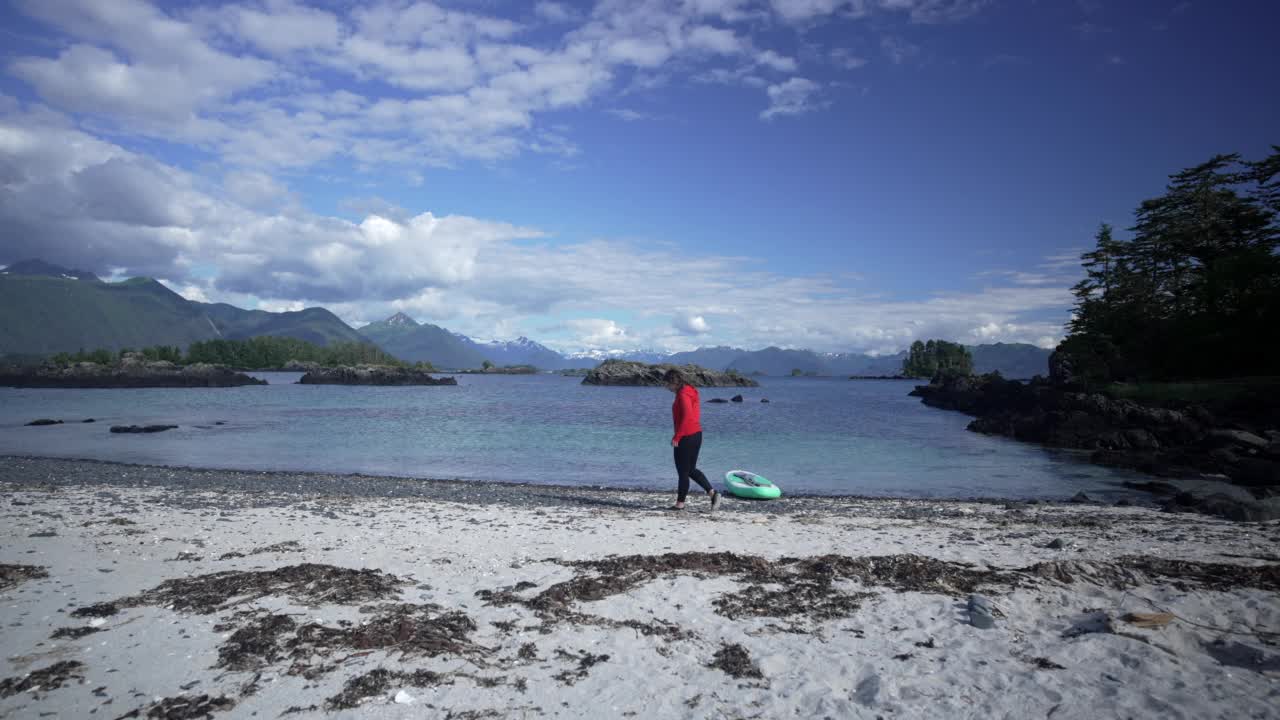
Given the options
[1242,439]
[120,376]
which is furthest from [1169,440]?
[120,376]

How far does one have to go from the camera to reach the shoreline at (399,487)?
57.3ft

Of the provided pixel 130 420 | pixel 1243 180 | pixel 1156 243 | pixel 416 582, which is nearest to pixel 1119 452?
pixel 416 582

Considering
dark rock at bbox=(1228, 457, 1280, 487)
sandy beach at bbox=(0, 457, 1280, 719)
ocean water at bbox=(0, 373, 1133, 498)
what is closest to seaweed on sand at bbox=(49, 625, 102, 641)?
sandy beach at bbox=(0, 457, 1280, 719)

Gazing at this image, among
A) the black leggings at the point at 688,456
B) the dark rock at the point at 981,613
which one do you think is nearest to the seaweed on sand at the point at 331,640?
the dark rock at the point at 981,613

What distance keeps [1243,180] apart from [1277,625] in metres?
66.0

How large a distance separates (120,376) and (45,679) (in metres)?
144

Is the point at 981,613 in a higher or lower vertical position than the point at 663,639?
higher

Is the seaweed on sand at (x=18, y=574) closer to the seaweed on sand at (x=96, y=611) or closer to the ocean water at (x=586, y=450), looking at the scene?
the seaweed on sand at (x=96, y=611)

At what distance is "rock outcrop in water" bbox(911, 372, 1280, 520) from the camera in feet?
57.5

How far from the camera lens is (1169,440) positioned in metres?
32.3

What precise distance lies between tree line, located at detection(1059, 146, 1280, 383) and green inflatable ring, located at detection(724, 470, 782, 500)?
4487 cm

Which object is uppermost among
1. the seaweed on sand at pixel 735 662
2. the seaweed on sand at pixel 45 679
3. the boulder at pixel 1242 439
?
the boulder at pixel 1242 439

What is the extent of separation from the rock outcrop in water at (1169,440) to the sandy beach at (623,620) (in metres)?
8.32

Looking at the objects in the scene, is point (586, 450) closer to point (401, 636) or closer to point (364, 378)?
point (401, 636)
